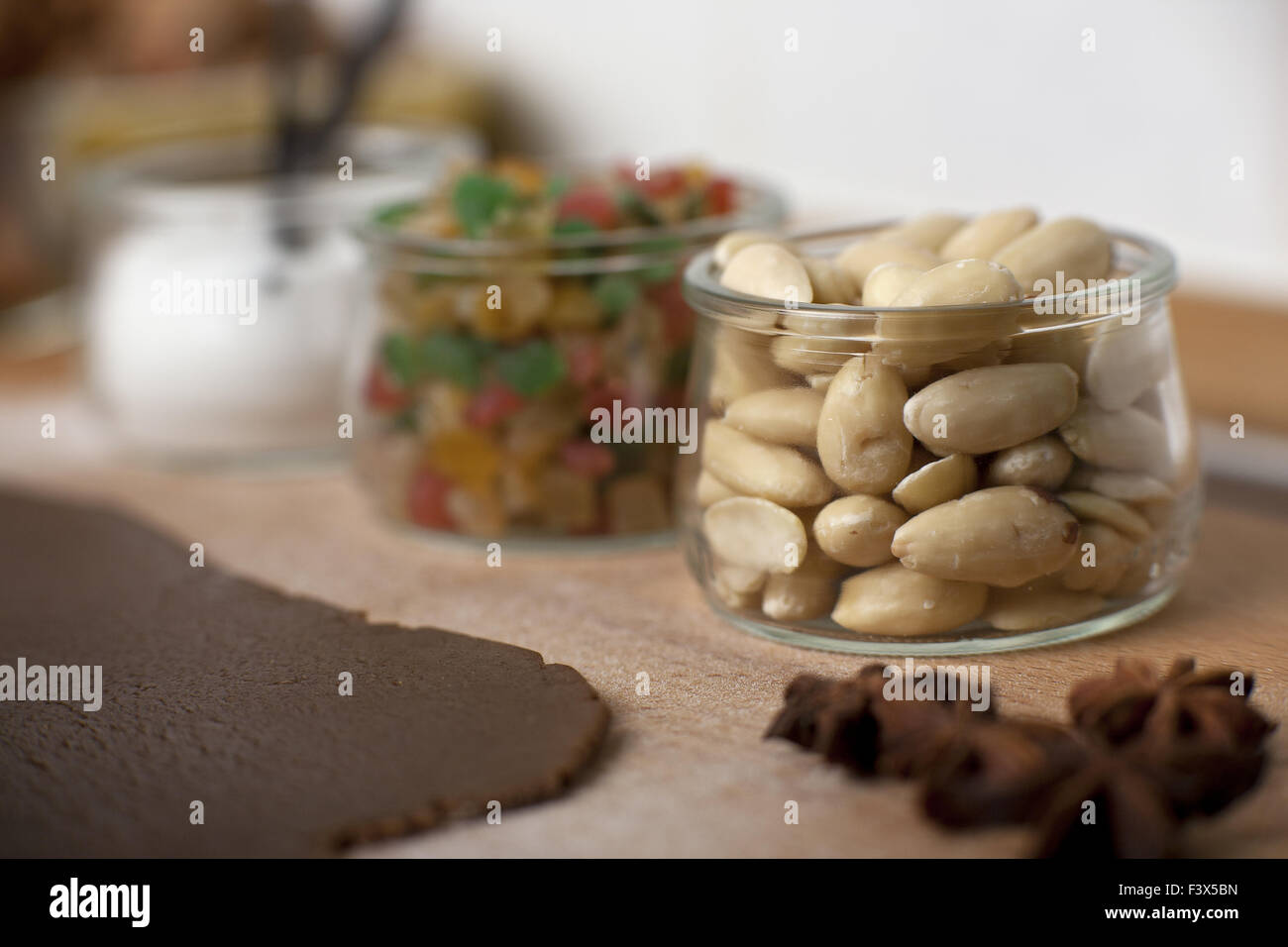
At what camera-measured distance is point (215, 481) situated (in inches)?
41.6

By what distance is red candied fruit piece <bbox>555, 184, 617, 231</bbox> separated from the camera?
33.4 inches

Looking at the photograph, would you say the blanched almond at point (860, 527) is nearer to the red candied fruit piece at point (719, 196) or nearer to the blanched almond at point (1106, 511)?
the blanched almond at point (1106, 511)

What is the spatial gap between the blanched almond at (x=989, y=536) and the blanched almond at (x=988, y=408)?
2 centimetres

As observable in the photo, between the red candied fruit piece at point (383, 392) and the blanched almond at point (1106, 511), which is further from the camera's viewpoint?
the red candied fruit piece at point (383, 392)

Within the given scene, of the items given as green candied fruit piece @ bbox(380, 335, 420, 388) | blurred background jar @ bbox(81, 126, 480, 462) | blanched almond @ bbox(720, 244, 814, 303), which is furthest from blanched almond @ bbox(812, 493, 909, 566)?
blurred background jar @ bbox(81, 126, 480, 462)

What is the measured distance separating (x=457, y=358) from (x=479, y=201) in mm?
94

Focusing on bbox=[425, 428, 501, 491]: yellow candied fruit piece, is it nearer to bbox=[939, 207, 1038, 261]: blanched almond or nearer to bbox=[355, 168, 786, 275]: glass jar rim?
bbox=[355, 168, 786, 275]: glass jar rim

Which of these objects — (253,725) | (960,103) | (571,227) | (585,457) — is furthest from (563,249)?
(960,103)

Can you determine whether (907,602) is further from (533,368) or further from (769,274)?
(533,368)

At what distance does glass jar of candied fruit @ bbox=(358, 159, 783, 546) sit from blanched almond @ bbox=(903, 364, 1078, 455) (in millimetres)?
252

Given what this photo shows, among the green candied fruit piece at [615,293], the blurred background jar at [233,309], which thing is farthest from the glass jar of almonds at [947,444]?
the blurred background jar at [233,309]

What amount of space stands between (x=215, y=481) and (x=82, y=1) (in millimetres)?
987

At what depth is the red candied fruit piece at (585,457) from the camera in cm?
83
